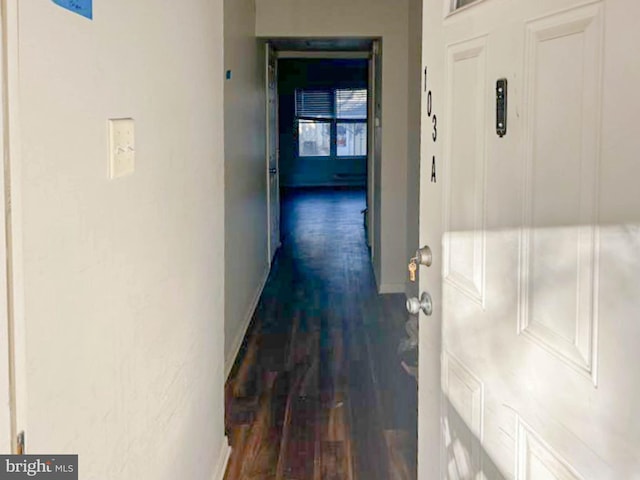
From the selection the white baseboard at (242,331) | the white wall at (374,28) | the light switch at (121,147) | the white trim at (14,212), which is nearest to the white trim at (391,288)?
the white wall at (374,28)

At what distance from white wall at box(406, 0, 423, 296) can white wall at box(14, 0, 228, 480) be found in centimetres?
277

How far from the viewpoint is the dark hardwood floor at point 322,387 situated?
9.32ft

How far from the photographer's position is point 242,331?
4500 mm

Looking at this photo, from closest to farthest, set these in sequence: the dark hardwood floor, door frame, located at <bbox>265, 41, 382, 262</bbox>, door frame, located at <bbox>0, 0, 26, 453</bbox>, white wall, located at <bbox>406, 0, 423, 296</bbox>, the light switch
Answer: door frame, located at <bbox>0, 0, 26, 453</bbox> < the light switch < the dark hardwood floor < white wall, located at <bbox>406, 0, 423, 296</bbox> < door frame, located at <bbox>265, 41, 382, 262</bbox>

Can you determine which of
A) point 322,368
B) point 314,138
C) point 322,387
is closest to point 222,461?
point 322,387

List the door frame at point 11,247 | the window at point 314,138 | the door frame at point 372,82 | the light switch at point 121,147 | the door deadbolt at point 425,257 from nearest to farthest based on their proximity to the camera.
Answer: the door frame at point 11,247, the light switch at point 121,147, the door deadbolt at point 425,257, the door frame at point 372,82, the window at point 314,138

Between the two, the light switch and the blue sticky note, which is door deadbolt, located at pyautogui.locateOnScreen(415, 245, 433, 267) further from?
the blue sticky note

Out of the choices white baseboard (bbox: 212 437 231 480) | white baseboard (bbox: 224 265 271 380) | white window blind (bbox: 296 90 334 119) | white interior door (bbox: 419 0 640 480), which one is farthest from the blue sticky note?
white window blind (bbox: 296 90 334 119)

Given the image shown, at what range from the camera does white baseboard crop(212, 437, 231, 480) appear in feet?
8.62

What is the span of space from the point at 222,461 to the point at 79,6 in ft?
6.62

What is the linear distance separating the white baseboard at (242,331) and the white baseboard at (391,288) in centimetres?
100

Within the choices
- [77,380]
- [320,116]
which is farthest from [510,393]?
[320,116]

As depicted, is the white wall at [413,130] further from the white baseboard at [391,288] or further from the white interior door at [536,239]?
the white interior door at [536,239]

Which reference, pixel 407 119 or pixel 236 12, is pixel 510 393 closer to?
pixel 236 12
